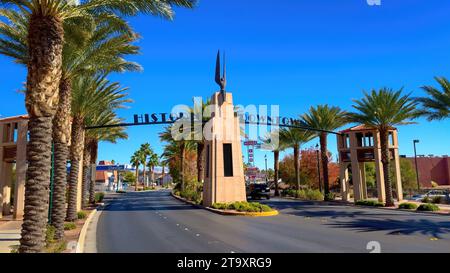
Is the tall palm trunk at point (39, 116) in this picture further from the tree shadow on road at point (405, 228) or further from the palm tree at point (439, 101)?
the palm tree at point (439, 101)

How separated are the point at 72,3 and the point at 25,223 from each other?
6927mm

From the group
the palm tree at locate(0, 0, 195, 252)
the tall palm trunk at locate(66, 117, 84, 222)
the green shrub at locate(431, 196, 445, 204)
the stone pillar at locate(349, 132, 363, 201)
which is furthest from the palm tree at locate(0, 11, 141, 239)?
the green shrub at locate(431, 196, 445, 204)

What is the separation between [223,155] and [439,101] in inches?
619

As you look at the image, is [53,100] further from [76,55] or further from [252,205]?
[252,205]

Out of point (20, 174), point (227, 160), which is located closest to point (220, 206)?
point (227, 160)

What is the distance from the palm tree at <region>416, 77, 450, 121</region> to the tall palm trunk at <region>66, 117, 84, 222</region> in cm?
2313

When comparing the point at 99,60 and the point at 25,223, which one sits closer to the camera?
the point at 25,223

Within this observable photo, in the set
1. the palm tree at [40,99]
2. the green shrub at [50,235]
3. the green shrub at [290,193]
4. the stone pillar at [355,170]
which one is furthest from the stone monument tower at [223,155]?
the green shrub at [290,193]

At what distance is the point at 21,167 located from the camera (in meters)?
22.3

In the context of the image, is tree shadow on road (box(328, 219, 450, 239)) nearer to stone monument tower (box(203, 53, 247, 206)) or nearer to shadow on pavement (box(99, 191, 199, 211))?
stone monument tower (box(203, 53, 247, 206))

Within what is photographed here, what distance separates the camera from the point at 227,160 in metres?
27.2

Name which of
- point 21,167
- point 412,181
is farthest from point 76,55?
point 412,181
